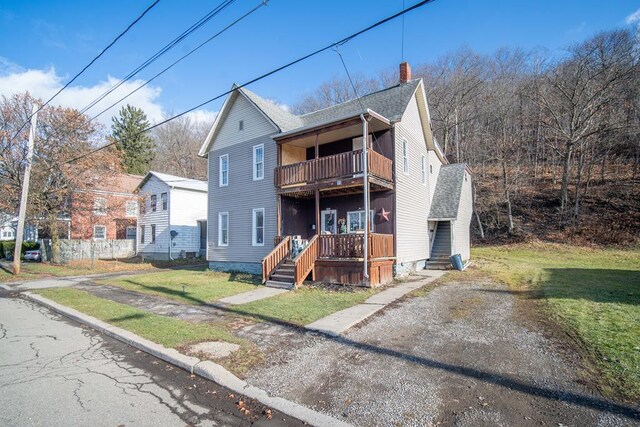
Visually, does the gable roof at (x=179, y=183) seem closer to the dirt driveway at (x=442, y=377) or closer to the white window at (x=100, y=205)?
the white window at (x=100, y=205)

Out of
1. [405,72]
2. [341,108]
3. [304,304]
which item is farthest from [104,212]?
[405,72]

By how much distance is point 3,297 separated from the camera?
1170 cm

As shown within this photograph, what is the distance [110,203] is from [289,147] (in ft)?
48.7

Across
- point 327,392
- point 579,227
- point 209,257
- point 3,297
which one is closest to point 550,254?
point 579,227

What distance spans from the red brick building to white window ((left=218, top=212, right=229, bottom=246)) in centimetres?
966

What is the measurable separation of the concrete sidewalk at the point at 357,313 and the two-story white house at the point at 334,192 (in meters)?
1.15

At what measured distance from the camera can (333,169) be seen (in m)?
13.5

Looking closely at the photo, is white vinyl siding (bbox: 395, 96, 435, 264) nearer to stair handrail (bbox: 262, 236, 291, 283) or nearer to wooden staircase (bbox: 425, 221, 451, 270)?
wooden staircase (bbox: 425, 221, 451, 270)

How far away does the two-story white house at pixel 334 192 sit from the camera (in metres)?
12.9

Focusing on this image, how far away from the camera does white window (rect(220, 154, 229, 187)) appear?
18.5 meters

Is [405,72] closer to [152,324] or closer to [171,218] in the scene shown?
[152,324]

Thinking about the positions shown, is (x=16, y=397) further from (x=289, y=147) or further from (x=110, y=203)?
(x=110, y=203)

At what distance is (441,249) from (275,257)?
9776 mm

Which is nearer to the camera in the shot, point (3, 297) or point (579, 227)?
point (3, 297)
